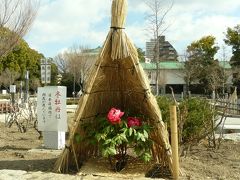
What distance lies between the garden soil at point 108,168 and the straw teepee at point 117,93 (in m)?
0.28

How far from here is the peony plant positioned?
237 inches

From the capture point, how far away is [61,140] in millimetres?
8961

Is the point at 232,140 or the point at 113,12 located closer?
the point at 113,12

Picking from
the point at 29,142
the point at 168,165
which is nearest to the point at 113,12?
the point at 168,165

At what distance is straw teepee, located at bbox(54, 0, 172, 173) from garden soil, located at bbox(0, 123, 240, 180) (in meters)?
0.28

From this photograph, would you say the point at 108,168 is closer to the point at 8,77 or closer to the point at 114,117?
the point at 114,117

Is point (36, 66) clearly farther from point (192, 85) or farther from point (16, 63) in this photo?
point (192, 85)

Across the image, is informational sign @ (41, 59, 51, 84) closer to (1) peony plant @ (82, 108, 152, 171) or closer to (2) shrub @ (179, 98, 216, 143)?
(2) shrub @ (179, 98, 216, 143)

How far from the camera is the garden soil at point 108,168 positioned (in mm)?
6109

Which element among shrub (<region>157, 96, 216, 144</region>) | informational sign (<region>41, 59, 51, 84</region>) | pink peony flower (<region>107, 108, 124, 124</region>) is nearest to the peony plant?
pink peony flower (<region>107, 108, 124, 124</region>)

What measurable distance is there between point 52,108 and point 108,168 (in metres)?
2.74

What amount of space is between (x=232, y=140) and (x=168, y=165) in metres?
5.04

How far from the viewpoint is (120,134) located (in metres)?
6.07

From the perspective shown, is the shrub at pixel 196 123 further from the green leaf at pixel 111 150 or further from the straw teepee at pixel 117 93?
the green leaf at pixel 111 150
